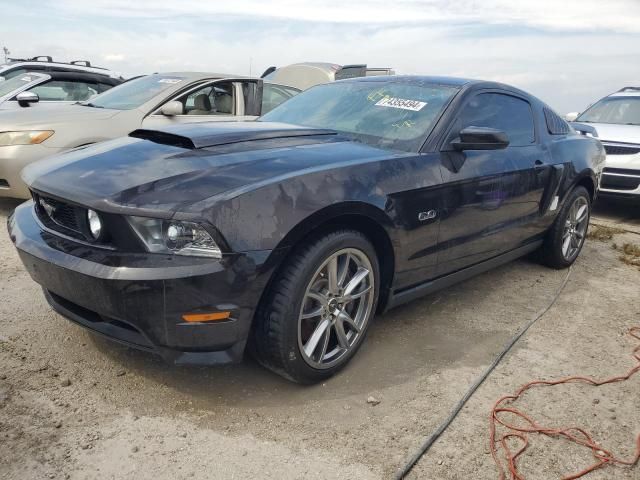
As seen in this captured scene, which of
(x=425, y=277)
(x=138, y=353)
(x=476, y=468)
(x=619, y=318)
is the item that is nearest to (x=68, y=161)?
(x=138, y=353)

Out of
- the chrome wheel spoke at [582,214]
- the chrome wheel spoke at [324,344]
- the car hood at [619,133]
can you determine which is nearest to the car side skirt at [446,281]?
the chrome wheel spoke at [324,344]

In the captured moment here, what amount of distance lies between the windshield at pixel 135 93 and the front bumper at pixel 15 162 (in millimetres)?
1000

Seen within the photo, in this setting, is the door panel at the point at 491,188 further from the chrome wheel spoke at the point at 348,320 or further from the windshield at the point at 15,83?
the windshield at the point at 15,83

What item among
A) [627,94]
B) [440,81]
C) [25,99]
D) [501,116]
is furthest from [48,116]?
[627,94]

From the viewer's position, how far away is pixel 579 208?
479 cm

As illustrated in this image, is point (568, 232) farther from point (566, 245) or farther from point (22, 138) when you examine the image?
point (22, 138)

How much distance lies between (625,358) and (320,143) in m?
2.17

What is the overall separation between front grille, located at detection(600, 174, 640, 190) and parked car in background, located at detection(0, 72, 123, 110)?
6831 mm

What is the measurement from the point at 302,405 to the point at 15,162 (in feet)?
12.5

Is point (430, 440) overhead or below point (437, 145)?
below

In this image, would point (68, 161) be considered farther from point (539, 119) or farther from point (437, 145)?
point (539, 119)

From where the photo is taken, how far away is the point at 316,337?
100.0 inches

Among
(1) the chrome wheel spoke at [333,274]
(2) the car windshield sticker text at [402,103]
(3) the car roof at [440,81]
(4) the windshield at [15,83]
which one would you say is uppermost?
(3) the car roof at [440,81]

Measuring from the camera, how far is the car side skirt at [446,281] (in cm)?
300
